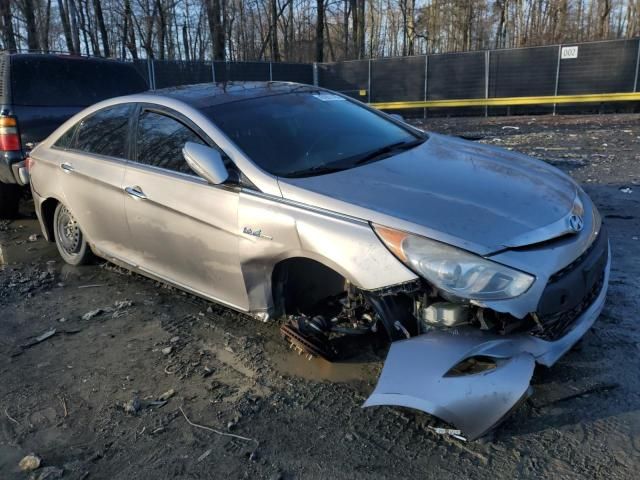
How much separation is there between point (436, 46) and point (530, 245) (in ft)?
136

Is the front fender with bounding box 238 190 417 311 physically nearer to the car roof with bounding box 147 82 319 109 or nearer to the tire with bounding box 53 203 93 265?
the car roof with bounding box 147 82 319 109

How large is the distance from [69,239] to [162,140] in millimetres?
1872

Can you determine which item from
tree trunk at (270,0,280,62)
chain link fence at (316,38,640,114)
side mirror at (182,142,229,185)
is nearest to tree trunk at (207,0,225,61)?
tree trunk at (270,0,280,62)

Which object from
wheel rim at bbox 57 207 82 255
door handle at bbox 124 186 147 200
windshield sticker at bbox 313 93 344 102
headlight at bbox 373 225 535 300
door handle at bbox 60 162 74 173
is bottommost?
wheel rim at bbox 57 207 82 255

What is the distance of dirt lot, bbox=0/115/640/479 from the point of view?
2.41 metres

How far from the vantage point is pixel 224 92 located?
158 inches

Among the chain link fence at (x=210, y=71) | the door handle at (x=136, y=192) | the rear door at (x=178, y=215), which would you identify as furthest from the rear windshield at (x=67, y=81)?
the chain link fence at (x=210, y=71)

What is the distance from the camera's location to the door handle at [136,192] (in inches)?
150

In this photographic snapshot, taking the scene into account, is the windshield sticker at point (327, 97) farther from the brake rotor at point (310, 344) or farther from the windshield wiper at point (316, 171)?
the brake rotor at point (310, 344)

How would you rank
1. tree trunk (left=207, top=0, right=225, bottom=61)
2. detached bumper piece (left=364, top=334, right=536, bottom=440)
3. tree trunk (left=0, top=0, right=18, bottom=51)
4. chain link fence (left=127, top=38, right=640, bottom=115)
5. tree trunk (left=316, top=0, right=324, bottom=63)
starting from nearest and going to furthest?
detached bumper piece (left=364, top=334, right=536, bottom=440) < chain link fence (left=127, top=38, right=640, bottom=115) < tree trunk (left=0, top=0, right=18, bottom=51) < tree trunk (left=207, top=0, right=225, bottom=61) < tree trunk (left=316, top=0, right=324, bottom=63)

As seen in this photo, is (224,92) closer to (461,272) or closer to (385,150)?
(385,150)

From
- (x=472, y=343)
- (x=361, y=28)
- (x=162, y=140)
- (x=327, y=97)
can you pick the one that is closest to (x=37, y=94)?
(x=162, y=140)

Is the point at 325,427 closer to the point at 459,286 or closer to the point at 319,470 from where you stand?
the point at 319,470

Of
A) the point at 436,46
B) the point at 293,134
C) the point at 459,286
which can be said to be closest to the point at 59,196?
the point at 293,134
